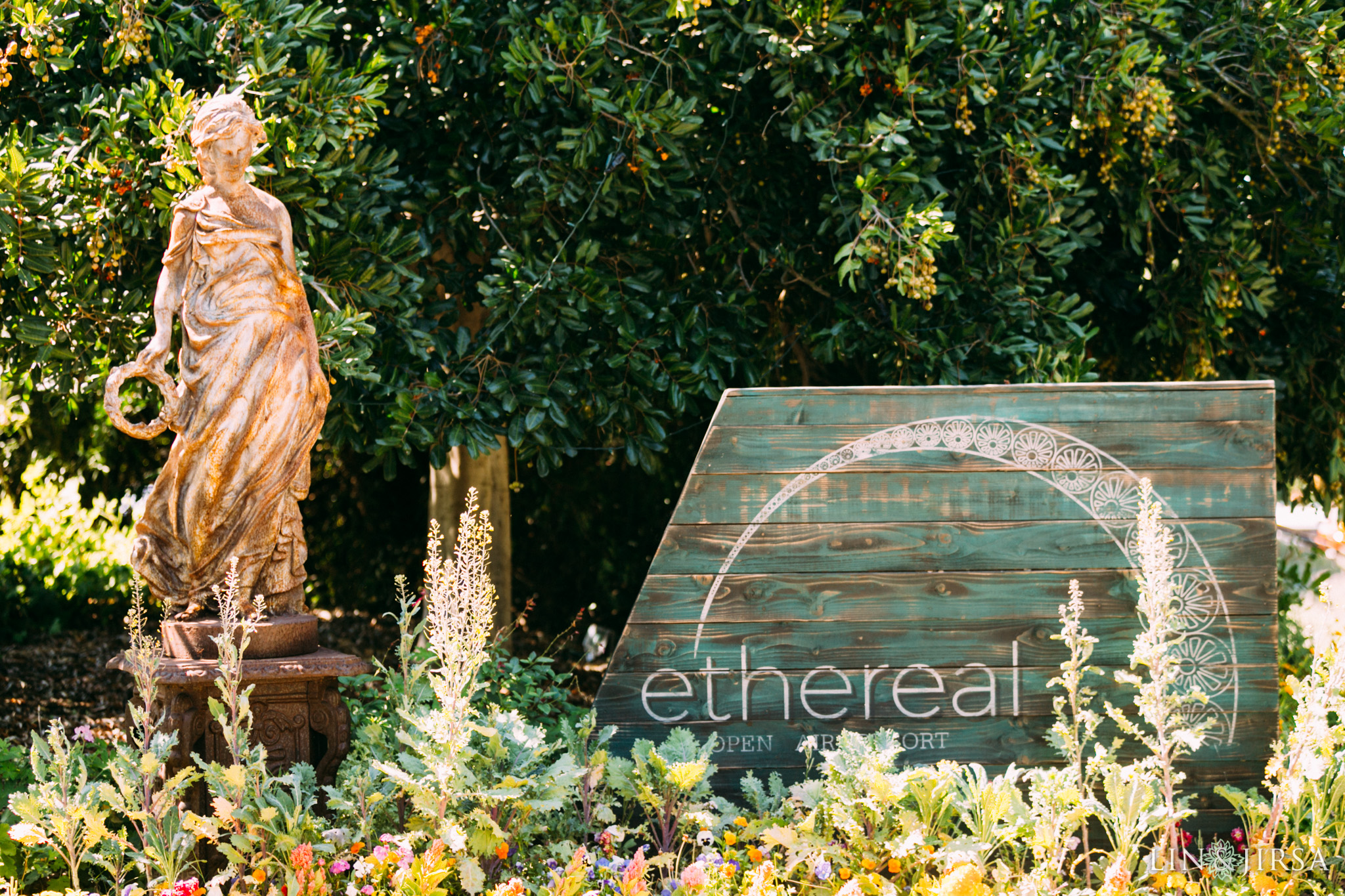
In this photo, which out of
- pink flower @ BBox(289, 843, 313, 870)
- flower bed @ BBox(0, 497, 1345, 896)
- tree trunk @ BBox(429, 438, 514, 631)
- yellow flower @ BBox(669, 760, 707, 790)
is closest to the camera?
pink flower @ BBox(289, 843, 313, 870)

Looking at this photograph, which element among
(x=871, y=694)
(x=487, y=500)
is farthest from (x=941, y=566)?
(x=487, y=500)

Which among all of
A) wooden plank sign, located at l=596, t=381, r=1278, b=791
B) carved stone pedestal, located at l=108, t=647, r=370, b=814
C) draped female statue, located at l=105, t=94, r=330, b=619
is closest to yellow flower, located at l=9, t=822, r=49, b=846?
carved stone pedestal, located at l=108, t=647, r=370, b=814

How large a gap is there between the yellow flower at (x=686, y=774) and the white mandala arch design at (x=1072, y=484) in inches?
22.7

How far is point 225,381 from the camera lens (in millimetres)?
3443

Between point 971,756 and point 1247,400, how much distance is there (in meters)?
1.52

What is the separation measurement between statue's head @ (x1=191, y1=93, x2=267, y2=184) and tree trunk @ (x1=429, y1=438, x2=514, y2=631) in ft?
9.98

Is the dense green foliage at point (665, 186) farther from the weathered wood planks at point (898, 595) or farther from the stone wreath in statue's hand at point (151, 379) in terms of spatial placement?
the weathered wood planks at point (898, 595)

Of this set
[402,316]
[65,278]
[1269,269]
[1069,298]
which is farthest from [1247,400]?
[65,278]

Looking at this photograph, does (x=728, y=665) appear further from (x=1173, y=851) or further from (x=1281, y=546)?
(x=1281, y=546)

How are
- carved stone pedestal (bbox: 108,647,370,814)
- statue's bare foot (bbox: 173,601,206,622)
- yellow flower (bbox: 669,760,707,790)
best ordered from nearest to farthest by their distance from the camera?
yellow flower (bbox: 669,760,707,790), carved stone pedestal (bbox: 108,647,370,814), statue's bare foot (bbox: 173,601,206,622)

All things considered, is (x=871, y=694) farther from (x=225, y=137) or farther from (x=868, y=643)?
(x=225, y=137)

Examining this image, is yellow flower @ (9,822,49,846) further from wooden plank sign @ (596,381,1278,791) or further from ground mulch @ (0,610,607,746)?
ground mulch @ (0,610,607,746)

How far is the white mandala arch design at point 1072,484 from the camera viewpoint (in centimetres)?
384

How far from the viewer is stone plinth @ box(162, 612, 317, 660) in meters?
3.45
